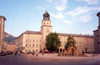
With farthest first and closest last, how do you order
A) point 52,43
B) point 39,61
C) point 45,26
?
point 45,26 < point 52,43 < point 39,61

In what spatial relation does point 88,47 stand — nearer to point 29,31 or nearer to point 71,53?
point 29,31

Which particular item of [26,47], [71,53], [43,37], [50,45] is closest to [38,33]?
[43,37]

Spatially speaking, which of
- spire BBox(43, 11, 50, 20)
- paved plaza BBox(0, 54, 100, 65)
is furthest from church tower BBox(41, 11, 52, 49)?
paved plaza BBox(0, 54, 100, 65)

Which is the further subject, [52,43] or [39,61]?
[52,43]

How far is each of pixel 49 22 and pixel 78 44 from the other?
86.7ft

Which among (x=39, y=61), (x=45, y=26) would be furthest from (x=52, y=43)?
(x=39, y=61)

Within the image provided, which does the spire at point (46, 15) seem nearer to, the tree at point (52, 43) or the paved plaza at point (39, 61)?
the tree at point (52, 43)

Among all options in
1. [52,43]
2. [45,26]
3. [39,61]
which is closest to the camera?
[39,61]

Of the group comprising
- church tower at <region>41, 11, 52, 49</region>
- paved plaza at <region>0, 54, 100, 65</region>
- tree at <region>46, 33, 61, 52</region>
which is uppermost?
church tower at <region>41, 11, 52, 49</region>

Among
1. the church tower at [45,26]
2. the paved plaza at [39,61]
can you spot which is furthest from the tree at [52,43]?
the paved plaza at [39,61]

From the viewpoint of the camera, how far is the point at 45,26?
9519cm

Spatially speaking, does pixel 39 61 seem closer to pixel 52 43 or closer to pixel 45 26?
pixel 52 43

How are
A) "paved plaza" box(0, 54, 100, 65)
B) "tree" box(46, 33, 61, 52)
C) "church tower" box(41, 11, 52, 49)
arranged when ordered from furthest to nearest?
"church tower" box(41, 11, 52, 49) < "tree" box(46, 33, 61, 52) < "paved plaza" box(0, 54, 100, 65)

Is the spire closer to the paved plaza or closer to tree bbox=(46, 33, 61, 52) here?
tree bbox=(46, 33, 61, 52)
